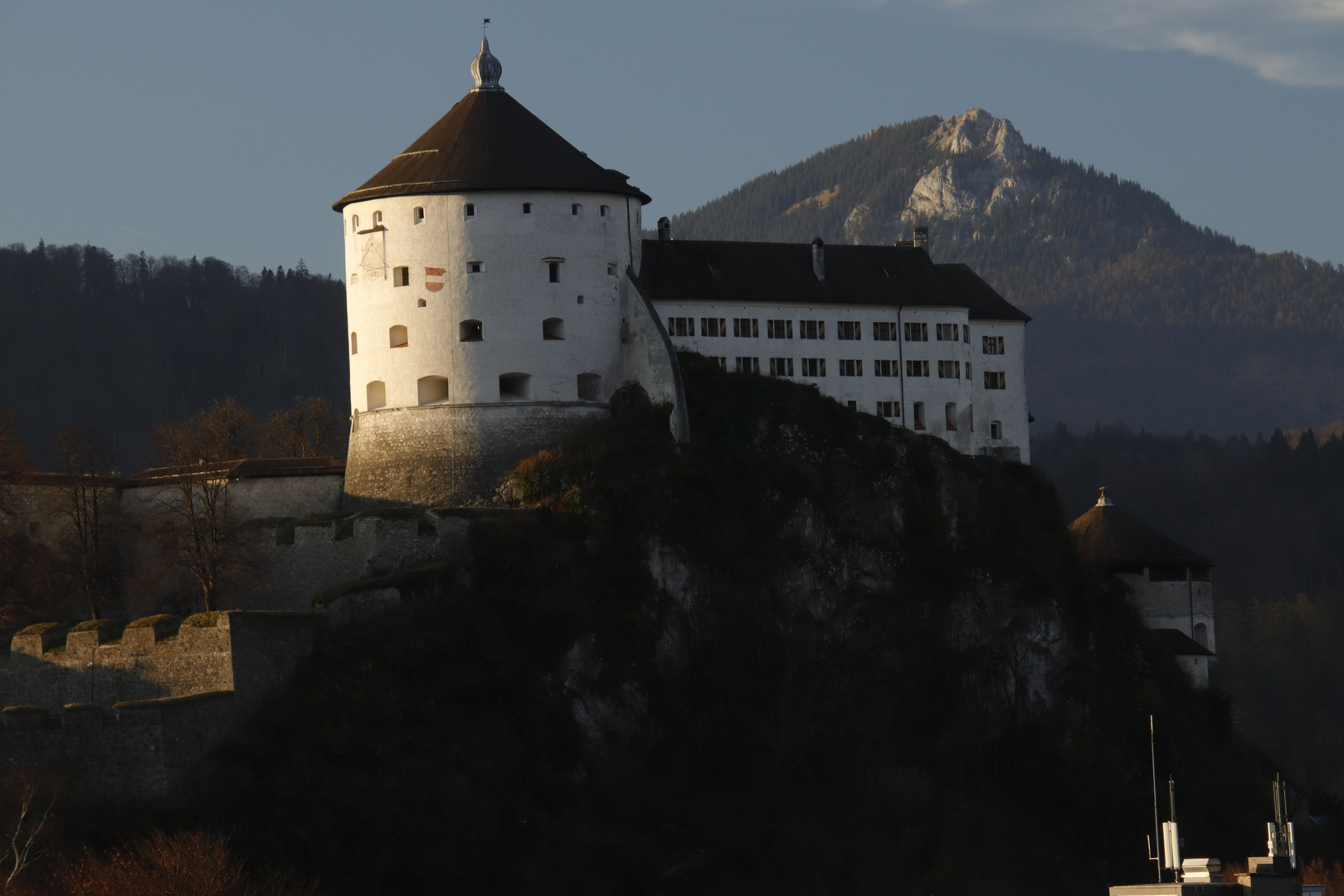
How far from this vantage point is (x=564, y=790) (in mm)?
50562

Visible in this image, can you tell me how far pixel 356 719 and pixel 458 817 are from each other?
3078 mm

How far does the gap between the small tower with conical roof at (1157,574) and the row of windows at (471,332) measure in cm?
1848

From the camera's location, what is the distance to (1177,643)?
218 ft

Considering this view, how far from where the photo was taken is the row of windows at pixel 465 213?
5884cm

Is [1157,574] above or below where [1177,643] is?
above

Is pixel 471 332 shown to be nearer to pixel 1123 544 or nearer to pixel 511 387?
pixel 511 387

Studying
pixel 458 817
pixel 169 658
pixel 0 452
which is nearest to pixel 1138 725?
pixel 458 817

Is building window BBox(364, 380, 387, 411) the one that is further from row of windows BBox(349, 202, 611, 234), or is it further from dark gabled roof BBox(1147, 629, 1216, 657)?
dark gabled roof BBox(1147, 629, 1216, 657)

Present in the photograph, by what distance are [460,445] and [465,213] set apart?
619 cm

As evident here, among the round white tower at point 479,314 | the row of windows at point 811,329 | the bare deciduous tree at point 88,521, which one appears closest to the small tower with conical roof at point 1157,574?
the row of windows at point 811,329

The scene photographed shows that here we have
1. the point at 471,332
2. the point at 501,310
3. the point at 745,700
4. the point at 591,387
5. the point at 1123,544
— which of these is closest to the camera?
the point at 745,700

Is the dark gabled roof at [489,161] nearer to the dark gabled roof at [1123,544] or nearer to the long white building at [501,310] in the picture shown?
the long white building at [501,310]

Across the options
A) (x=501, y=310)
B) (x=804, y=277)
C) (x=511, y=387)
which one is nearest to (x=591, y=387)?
(x=511, y=387)

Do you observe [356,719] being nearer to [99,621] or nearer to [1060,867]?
[99,621]
